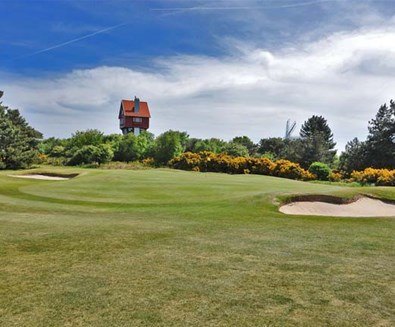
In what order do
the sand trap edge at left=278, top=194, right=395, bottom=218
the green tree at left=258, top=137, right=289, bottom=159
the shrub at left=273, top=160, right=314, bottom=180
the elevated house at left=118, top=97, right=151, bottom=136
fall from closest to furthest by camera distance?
the sand trap edge at left=278, top=194, right=395, bottom=218
the shrub at left=273, top=160, right=314, bottom=180
the green tree at left=258, top=137, right=289, bottom=159
the elevated house at left=118, top=97, right=151, bottom=136

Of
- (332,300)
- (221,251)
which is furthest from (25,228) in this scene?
(332,300)

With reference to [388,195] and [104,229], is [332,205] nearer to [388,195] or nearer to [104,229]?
[388,195]

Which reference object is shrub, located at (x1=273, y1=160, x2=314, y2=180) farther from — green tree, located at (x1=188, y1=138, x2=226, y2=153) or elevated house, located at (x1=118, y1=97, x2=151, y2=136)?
elevated house, located at (x1=118, y1=97, x2=151, y2=136)

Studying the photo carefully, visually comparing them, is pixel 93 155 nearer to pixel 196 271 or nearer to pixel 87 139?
pixel 87 139

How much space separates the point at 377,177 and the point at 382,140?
24419 millimetres

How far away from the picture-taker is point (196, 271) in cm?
728

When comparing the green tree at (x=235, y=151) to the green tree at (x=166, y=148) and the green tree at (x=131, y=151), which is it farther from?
the green tree at (x=131, y=151)

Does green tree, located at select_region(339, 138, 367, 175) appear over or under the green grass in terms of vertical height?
over

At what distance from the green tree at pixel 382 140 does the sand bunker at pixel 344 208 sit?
4303cm

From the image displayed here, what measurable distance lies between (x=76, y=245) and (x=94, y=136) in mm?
64945

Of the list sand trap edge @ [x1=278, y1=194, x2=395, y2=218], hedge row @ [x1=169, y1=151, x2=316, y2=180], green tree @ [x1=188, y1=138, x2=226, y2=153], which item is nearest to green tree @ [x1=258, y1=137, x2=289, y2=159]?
green tree @ [x1=188, y1=138, x2=226, y2=153]

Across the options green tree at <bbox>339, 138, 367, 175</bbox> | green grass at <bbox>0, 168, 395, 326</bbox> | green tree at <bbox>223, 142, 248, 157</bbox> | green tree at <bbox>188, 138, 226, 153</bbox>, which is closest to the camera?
green grass at <bbox>0, 168, 395, 326</bbox>

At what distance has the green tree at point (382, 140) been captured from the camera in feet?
196

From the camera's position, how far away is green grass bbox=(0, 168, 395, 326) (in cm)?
537
